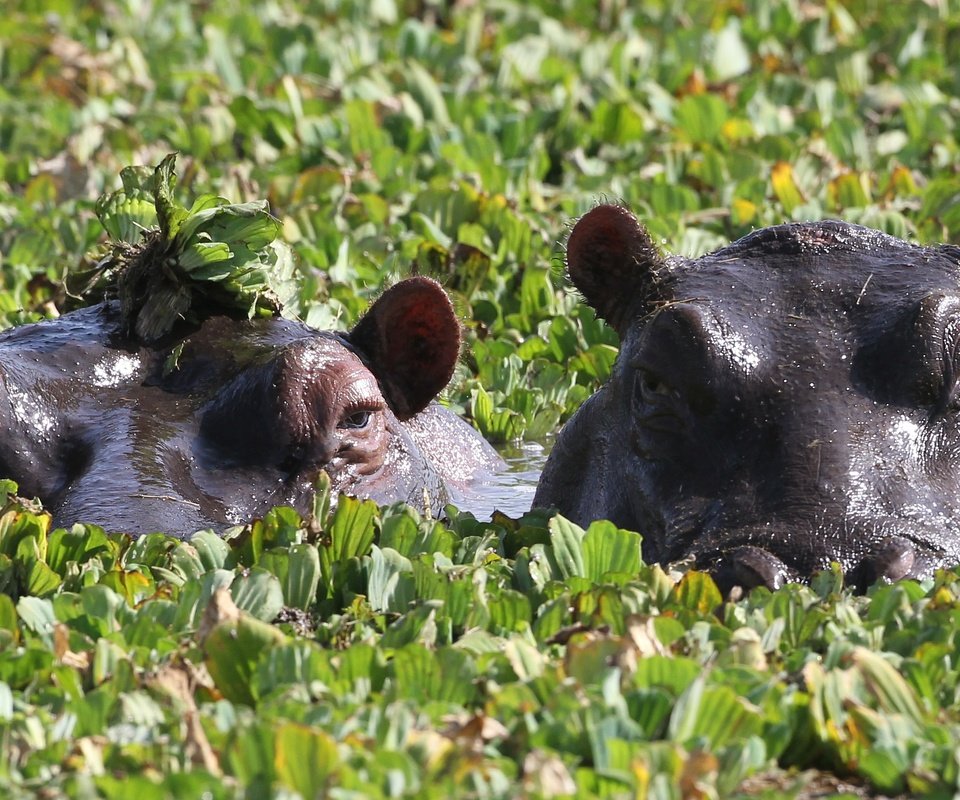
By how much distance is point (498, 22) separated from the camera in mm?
14352

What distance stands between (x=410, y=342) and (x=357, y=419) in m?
0.39

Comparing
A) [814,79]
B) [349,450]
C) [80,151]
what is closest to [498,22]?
[814,79]

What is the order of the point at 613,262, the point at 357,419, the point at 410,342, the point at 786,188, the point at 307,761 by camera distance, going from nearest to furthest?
the point at 307,761 < the point at 613,262 < the point at 357,419 < the point at 410,342 < the point at 786,188

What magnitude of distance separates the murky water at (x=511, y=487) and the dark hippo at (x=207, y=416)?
20 cm

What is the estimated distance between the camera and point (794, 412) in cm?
466

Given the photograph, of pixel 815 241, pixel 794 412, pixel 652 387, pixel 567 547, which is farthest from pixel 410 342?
pixel 794 412

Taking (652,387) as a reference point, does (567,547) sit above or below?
below

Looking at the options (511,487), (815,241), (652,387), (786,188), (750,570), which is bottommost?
(511,487)

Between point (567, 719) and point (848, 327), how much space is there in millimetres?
1687

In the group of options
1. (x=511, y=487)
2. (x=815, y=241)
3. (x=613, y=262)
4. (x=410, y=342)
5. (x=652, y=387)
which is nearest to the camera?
(x=652, y=387)

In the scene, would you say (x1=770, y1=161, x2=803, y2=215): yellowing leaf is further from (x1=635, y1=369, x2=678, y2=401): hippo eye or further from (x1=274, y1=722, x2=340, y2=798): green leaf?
(x1=274, y1=722, x2=340, y2=798): green leaf

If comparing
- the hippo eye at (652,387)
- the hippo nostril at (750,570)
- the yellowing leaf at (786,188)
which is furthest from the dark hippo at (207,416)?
the yellowing leaf at (786,188)

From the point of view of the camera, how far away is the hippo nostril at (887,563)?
4.31 m

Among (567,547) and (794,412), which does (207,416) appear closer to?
(567,547)
